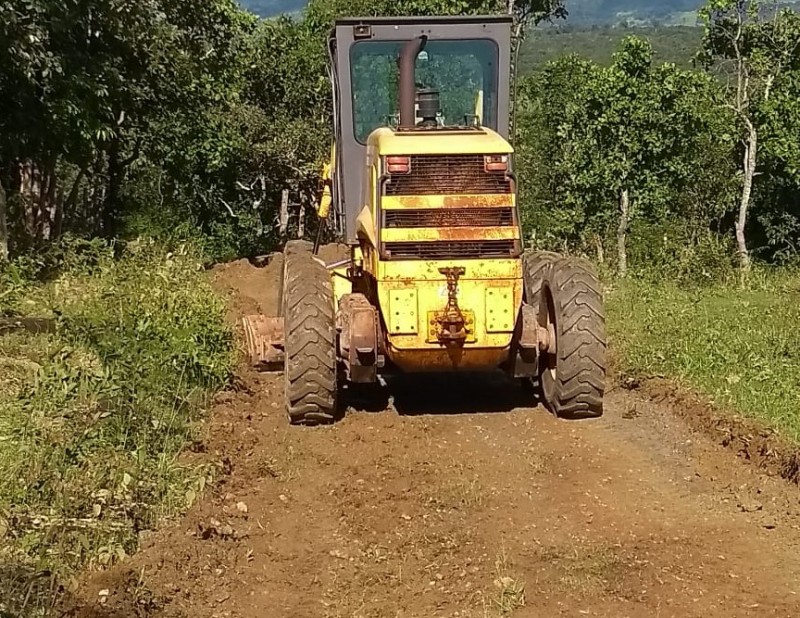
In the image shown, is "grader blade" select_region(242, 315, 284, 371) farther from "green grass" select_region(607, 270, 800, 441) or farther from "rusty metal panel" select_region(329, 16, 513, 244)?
"green grass" select_region(607, 270, 800, 441)

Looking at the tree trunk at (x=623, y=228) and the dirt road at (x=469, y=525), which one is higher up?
the dirt road at (x=469, y=525)

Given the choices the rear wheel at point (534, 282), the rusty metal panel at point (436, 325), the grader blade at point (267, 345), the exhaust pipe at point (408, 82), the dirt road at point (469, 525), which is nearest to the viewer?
A: the dirt road at point (469, 525)

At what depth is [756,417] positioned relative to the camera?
7.50 m

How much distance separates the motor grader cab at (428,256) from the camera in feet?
24.2

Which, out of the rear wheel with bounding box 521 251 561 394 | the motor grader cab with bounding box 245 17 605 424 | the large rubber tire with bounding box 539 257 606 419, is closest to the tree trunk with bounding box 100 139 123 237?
the motor grader cab with bounding box 245 17 605 424

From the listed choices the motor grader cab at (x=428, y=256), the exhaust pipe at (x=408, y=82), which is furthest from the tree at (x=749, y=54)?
the exhaust pipe at (x=408, y=82)

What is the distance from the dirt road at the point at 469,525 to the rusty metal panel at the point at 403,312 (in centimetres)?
75

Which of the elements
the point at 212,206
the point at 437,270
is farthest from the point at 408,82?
the point at 212,206

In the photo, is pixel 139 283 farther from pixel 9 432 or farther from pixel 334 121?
pixel 9 432

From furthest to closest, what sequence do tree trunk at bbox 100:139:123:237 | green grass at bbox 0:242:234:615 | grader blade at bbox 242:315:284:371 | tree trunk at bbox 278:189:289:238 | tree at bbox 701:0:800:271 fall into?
tree trunk at bbox 278:189:289:238 < tree at bbox 701:0:800:271 < tree trunk at bbox 100:139:123:237 < grader blade at bbox 242:315:284:371 < green grass at bbox 0:242:234:615

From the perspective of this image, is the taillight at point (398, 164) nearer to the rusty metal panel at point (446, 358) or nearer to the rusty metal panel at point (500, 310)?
the rusty metal panel at point (500, 310)

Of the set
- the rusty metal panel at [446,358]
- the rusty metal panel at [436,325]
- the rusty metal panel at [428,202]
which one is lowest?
the rusty metal panel at [446,358]

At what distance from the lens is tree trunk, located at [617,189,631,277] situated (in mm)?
21175

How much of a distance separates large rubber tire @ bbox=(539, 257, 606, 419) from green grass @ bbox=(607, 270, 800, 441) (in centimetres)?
97
